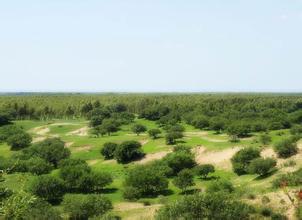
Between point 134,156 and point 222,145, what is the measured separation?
18.3 m

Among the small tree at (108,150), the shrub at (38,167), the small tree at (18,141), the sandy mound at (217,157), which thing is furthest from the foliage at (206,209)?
the small tree at (18,141)

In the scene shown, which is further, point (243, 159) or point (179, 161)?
point (179, 161)

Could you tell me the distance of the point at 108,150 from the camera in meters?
91.1

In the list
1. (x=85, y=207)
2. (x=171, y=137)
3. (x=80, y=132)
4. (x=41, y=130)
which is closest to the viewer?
(x=85, y=207)

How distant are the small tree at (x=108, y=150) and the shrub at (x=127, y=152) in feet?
8.89

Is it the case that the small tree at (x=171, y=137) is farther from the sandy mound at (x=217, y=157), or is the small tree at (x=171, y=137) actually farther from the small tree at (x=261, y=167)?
the small tree at (x=261, y=167)

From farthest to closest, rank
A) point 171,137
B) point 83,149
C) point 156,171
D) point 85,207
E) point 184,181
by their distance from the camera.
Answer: point 83,149 < point 171,137 < point 156,171 < point 184,181 < point 85,207

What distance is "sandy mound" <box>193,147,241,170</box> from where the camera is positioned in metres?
78.7

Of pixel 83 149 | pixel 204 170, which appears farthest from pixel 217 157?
pixel 83 149

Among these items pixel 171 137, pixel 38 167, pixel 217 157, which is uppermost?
pixel 171 137

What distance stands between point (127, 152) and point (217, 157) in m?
18.2

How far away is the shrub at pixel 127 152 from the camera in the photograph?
87.3 meters

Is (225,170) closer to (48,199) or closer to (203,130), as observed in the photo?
(48,199)

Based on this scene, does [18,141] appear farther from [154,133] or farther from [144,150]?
[154,133]
